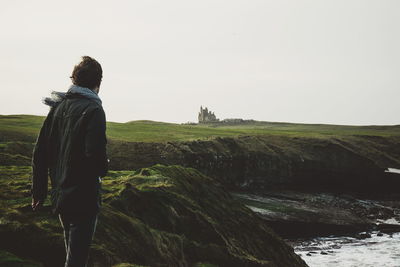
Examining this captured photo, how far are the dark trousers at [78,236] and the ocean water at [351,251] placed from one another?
2435cm

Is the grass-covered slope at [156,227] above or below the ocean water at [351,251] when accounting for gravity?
above

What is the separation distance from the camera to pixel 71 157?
4.65m

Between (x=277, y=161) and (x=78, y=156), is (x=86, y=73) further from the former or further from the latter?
(x=277, y=161)

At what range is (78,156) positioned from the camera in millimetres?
4660

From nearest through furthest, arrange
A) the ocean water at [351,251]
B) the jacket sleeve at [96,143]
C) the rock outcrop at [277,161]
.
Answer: the jacket sleeve at [96,143] → the ocean water at [351,251] → the rock outcrop at [277,161]

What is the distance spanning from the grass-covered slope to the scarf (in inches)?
138

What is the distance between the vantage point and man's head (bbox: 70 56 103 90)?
493cm

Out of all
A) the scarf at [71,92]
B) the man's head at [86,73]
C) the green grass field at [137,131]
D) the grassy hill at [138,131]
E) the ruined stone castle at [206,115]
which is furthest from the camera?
the ruined stone castle at [206,115]

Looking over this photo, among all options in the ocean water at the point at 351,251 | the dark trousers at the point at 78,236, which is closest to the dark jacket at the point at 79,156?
the dark trousers at the point at 78,236

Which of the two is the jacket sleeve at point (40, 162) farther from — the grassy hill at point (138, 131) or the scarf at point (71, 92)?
the grassy hill at point (138, 131)

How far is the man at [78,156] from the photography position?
15.1 feet

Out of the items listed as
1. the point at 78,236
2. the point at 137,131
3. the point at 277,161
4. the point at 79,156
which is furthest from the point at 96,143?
the point at 137,131

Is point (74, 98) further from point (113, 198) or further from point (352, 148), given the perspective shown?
point (352, 148)

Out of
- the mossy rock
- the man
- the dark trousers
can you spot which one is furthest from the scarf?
the mossy rock
